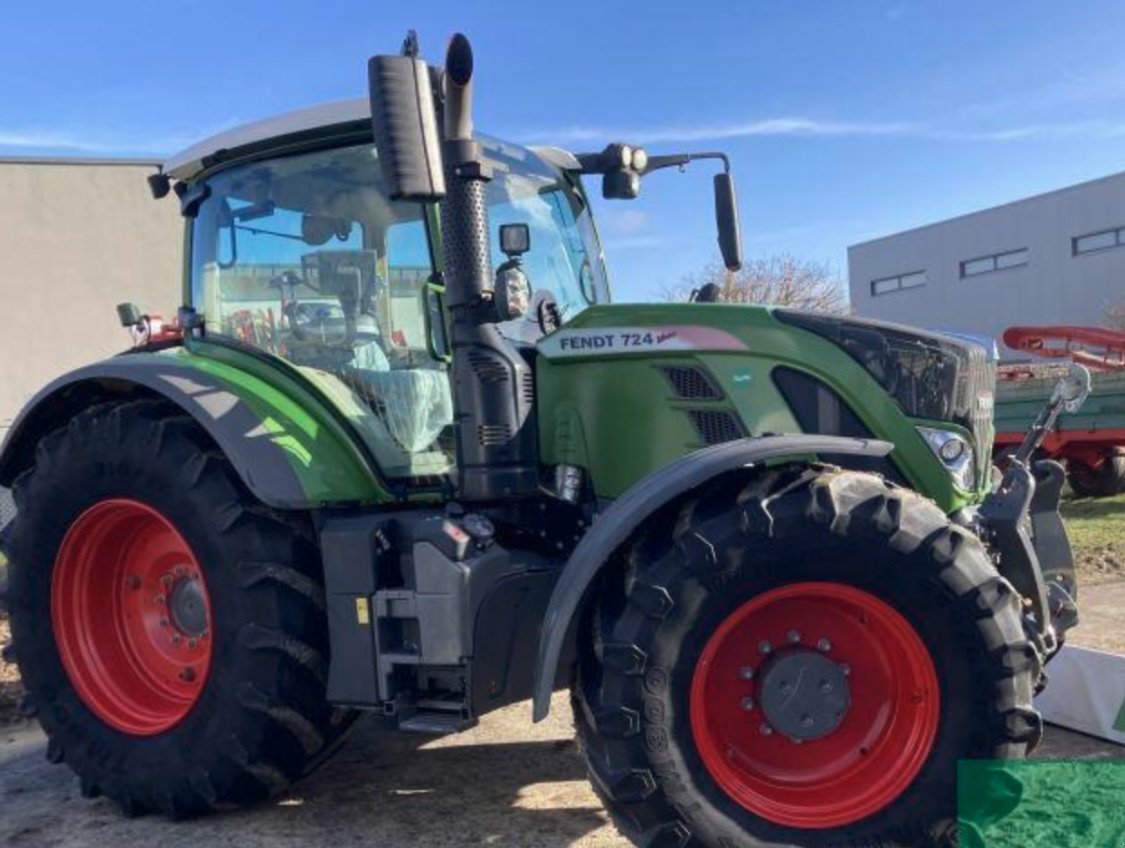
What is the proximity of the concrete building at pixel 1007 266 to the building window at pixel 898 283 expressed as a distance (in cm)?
3

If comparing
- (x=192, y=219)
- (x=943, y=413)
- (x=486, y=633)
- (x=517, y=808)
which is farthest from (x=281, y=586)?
(x=943, y=413)

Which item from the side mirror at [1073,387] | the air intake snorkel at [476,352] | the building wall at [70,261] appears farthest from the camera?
the building wall at [70,261]

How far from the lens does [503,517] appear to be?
3832 millimetres

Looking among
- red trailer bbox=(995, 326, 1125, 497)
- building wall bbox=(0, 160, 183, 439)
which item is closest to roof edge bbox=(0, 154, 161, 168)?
building wall bbox=(0, 160, 183, 439)

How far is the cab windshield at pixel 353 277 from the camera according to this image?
3998 mm

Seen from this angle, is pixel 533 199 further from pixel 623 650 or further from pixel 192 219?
pixel 623 650

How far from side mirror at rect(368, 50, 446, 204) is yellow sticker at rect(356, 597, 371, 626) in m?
1.33

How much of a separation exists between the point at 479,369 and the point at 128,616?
5.95 ft

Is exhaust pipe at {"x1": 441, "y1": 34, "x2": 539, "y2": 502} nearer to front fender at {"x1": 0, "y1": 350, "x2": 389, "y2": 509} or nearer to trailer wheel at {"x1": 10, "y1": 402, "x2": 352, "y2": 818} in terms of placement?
front fender at {"x1": 0, "y1": 350, "x2": 389, "y2": 509}

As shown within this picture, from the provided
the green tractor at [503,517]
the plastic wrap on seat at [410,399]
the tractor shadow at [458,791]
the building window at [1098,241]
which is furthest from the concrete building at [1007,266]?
the plastic wrap on seat at [410,399]

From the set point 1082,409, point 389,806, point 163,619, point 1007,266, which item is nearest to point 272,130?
point 163,619

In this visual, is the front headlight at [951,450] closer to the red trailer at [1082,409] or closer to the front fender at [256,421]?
the front fender at [256,421]

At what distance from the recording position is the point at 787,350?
357cm

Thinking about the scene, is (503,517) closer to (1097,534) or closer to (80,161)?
(1097,534)
